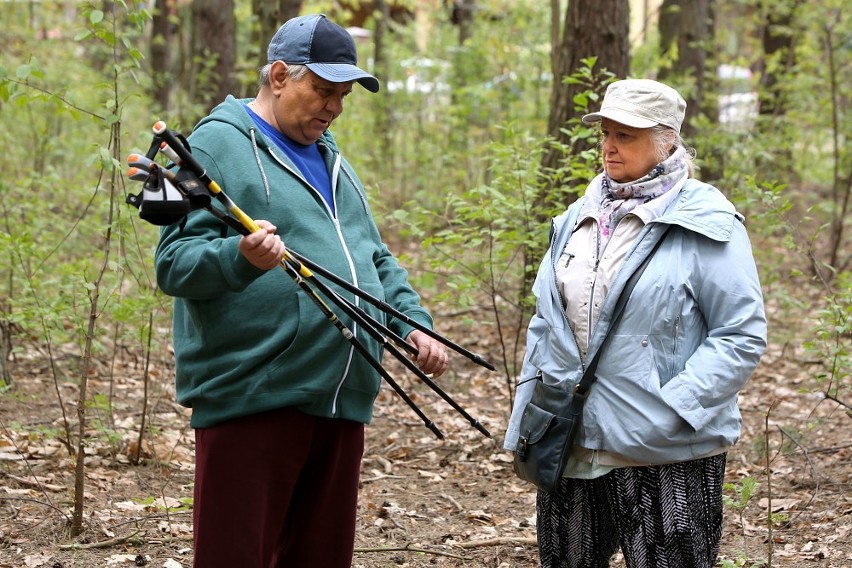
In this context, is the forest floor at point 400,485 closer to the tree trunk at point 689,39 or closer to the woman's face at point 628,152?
the woman's face at point 628,152

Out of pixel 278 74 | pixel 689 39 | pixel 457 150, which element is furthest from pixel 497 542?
pixel 689 39

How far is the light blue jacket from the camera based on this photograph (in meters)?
2.90

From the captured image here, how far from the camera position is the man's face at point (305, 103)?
2.90 meters

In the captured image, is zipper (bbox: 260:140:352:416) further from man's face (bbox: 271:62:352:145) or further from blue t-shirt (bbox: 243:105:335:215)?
man's face (bbox: 271:62:352:145)

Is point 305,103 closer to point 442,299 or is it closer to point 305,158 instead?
point 305,158

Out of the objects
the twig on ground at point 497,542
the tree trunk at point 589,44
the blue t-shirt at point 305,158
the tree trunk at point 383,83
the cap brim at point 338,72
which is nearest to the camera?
the cap brim at point 338,72

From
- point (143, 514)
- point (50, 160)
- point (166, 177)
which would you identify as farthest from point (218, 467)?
point (50, 160)

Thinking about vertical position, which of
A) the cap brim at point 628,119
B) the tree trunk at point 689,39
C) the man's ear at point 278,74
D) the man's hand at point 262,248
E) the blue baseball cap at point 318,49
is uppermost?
the tree trunk at point 689,39

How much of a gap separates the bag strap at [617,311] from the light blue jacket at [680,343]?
0.02 meters

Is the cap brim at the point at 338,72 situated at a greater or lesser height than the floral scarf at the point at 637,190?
greater

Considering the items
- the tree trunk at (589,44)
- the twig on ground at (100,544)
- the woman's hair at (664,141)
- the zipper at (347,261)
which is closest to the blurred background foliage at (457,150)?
the tree trunk at (589,44)

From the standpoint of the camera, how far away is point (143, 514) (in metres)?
4.60

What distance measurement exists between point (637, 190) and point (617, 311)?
1.39ft

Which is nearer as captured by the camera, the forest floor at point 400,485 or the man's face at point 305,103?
the man's face at point 305,103
